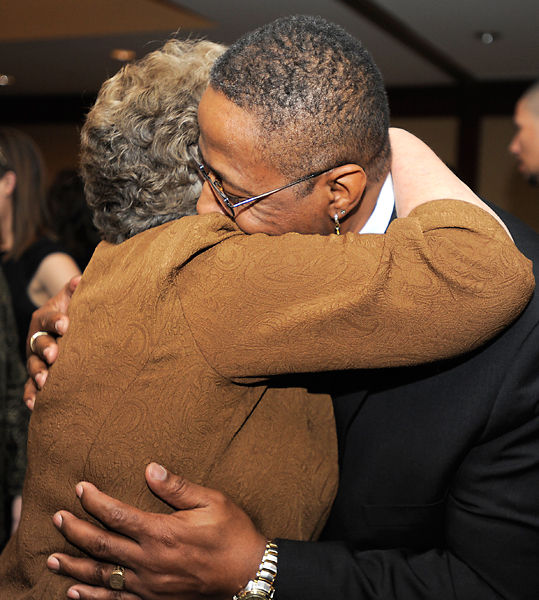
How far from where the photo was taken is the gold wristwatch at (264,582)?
3.74ft

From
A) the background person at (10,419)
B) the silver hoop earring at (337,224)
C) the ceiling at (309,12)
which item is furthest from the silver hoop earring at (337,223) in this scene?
the ceiling at (309,12)

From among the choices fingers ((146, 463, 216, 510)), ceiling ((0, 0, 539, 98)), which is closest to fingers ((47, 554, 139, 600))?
fingers ((146, 463, 216, 510))

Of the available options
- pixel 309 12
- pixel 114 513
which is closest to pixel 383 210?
pixel 114 513

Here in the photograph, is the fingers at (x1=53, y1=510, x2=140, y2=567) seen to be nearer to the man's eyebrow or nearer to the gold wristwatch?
the gold wristwatch

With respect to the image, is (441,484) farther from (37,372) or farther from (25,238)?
(25,238)

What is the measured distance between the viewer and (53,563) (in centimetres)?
115

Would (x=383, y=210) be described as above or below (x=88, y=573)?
above

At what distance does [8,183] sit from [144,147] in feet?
7.15

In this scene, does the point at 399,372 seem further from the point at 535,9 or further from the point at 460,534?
the point at 535,9

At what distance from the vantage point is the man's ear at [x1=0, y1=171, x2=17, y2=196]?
10.3ft

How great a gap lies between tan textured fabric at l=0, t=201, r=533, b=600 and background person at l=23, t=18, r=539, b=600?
0.24ft

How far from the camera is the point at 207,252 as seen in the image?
103 cm

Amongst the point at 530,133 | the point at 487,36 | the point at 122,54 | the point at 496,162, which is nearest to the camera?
the point at 530,133

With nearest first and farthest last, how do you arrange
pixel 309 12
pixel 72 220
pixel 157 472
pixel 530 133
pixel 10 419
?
pixel 157 472, pixel 10 419, pixel 72 220, pixel 530 133, pixel 309 12
